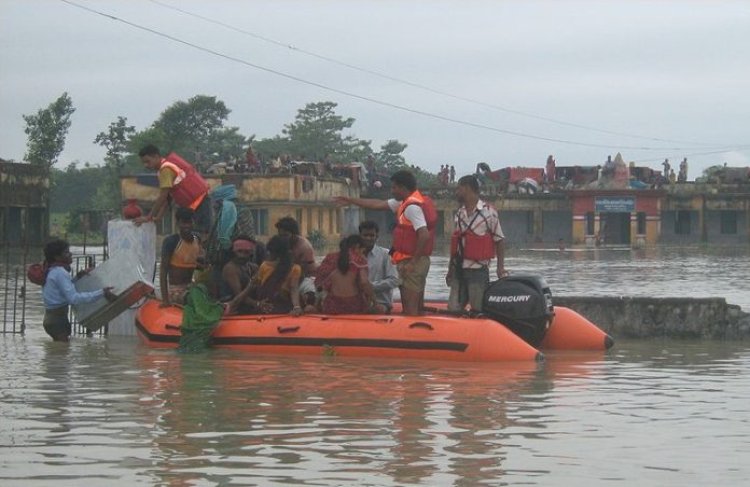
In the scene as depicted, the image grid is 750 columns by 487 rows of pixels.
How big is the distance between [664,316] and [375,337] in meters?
4.14

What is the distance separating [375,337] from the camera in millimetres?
12930

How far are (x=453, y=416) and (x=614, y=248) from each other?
58081 millimetres

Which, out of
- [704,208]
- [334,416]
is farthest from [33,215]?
[334,416]

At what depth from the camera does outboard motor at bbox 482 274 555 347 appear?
42.7 ft

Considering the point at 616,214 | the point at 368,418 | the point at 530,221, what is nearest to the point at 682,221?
the point at 616,214

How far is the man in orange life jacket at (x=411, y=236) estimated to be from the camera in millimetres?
13039

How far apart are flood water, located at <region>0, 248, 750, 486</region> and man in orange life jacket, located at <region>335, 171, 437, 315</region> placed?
0.98 meters

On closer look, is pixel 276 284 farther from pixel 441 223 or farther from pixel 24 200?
pixel 441 223

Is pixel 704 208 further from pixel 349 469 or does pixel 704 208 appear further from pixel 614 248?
pixel 349 469

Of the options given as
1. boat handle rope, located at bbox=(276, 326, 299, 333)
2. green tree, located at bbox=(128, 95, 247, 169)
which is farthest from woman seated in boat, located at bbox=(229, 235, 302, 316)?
green tree, located at bbox=(128, 95, 247, 169)

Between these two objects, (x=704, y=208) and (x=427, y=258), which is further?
(x=704, y=208)

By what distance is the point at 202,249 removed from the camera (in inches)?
566

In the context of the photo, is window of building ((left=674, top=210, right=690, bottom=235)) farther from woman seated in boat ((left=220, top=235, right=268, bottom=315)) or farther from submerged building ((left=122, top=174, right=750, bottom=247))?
woman seated in boat ((left=220, top=235, right=268, bottom=315))

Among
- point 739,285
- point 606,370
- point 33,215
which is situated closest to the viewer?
point 606,370
